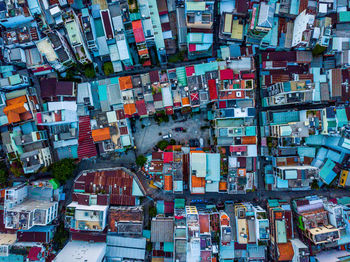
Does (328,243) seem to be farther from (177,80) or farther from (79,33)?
(79,33)

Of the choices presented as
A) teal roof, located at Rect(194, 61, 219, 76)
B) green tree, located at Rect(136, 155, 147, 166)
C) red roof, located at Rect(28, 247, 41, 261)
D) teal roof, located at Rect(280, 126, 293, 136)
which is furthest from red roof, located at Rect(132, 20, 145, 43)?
red roof, located at Rect(28, 247, 41, 261)

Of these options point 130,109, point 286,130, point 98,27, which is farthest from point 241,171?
point 98,27

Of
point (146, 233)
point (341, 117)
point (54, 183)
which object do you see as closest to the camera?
point (341, 117)

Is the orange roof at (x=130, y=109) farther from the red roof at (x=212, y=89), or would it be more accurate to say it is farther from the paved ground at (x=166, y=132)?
the red roof at (x=212, y=89)

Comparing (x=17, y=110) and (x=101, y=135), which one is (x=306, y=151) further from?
(x=17, y=110)

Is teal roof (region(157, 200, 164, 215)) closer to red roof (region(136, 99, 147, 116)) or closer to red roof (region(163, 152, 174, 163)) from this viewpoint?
red roof (region(163, 152, 174, 163))

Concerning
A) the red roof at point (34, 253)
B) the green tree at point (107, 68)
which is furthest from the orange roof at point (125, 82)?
the red roof at point (34, 253)
